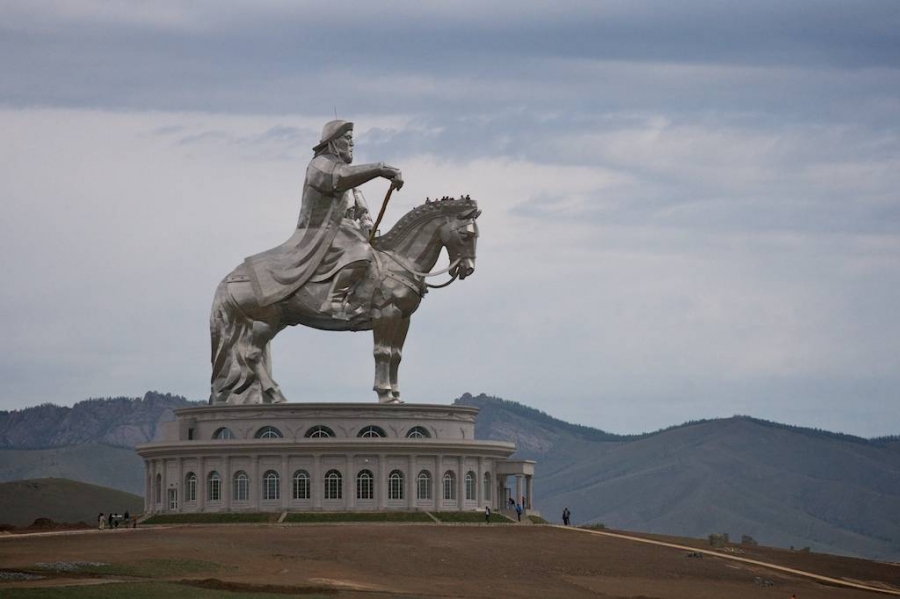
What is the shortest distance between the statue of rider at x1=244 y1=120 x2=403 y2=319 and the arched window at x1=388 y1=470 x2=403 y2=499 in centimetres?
753

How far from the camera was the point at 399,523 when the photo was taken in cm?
8725

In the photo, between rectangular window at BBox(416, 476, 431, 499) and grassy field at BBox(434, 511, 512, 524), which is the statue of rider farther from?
grassy field at BBox(434, 511, 512, 524)

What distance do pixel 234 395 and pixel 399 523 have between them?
10650 mm

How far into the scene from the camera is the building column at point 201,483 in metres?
91.1

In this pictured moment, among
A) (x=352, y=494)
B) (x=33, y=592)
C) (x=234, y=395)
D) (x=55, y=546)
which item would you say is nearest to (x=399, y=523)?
(x=352, y=494)

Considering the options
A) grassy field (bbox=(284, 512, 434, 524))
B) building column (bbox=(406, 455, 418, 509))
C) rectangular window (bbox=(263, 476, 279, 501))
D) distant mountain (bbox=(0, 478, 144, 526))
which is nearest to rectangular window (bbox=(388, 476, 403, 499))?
building column (bbox=(406, 455, 418, 509))

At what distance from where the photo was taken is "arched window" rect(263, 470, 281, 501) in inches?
3546

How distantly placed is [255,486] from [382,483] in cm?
573

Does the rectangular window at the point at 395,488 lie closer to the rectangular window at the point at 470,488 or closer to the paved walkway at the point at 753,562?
the rectangular window at the point at 470,488

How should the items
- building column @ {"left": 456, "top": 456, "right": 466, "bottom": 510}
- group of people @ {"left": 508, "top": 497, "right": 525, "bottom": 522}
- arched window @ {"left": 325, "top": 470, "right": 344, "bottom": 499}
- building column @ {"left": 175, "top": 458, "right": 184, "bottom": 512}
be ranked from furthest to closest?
group of people @ {"left": 508, "top": 497, "right": 525, "bottom": 522} < building column @ {"left": 175, "top": 458, "right": 184, "bottom": 512} < building column @ {"left": 456, "top": 456, "right": 466, "bottom": 510} < arched window @ {"left": 325, "top": 470, "right": 344, "bottom": 499}

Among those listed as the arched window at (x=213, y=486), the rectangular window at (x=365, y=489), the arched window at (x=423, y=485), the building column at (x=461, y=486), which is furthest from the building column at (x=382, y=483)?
the arched window at (x=213, y=486)

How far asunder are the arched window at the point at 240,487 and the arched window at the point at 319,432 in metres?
3.48

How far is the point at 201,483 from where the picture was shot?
9125cm

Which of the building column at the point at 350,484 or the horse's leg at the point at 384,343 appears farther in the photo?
the horse's leg at the point at 384,343
